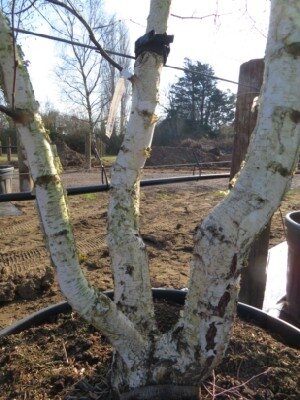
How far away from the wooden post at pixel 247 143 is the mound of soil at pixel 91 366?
1.75 feet

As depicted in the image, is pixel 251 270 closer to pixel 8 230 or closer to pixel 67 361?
pixel 67 361

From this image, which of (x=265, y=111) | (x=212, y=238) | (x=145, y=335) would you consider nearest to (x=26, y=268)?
(x=145, y=335)

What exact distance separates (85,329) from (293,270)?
51.6 inches

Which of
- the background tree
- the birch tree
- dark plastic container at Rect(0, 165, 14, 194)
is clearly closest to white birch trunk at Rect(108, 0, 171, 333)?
the birch tree

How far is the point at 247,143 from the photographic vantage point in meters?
1.88

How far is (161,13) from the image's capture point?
1078mm

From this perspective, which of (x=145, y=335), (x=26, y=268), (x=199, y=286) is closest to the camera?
(x=199, y=286)

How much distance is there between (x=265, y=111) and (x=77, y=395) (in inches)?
41.2

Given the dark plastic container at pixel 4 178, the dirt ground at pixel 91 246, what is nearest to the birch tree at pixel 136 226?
the dirt ground at pixel 91 246

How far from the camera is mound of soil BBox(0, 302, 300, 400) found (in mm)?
1156

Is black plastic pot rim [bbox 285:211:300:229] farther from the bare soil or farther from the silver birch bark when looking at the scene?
the silver birch bark

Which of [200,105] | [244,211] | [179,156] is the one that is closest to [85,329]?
[244,211]

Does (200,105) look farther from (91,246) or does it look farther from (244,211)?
(244,211)

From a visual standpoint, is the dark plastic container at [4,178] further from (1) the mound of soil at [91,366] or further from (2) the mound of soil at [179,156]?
(2) the mound of soil at [179,156]
